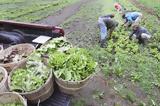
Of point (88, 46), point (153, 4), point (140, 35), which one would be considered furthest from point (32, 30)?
point (153, 4)

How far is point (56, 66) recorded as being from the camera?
482 centimetres

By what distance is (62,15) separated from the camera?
1516 centimetres

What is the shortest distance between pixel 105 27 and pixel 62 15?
472 centimetres

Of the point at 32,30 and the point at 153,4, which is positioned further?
the point at 153,4

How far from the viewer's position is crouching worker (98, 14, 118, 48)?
1081cm

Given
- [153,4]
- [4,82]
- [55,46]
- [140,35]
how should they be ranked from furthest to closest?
[153,4] → [140,35] → [55,46] → [4,82]

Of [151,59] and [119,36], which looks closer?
[151,59]

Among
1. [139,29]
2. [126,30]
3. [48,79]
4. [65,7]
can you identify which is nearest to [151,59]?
[139,29]

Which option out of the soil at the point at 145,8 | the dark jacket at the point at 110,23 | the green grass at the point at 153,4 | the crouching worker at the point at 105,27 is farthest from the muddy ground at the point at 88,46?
the green grass at the point at 153,4

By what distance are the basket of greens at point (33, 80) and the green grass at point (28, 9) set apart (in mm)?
8827

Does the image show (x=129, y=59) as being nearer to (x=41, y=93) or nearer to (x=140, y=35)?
(x=140, y=35)

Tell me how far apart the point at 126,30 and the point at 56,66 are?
28.1 feet

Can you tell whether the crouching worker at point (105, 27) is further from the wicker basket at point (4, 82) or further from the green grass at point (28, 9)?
the wicker basket at point (4, 82)

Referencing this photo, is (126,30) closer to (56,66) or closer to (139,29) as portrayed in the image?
(139,29)
